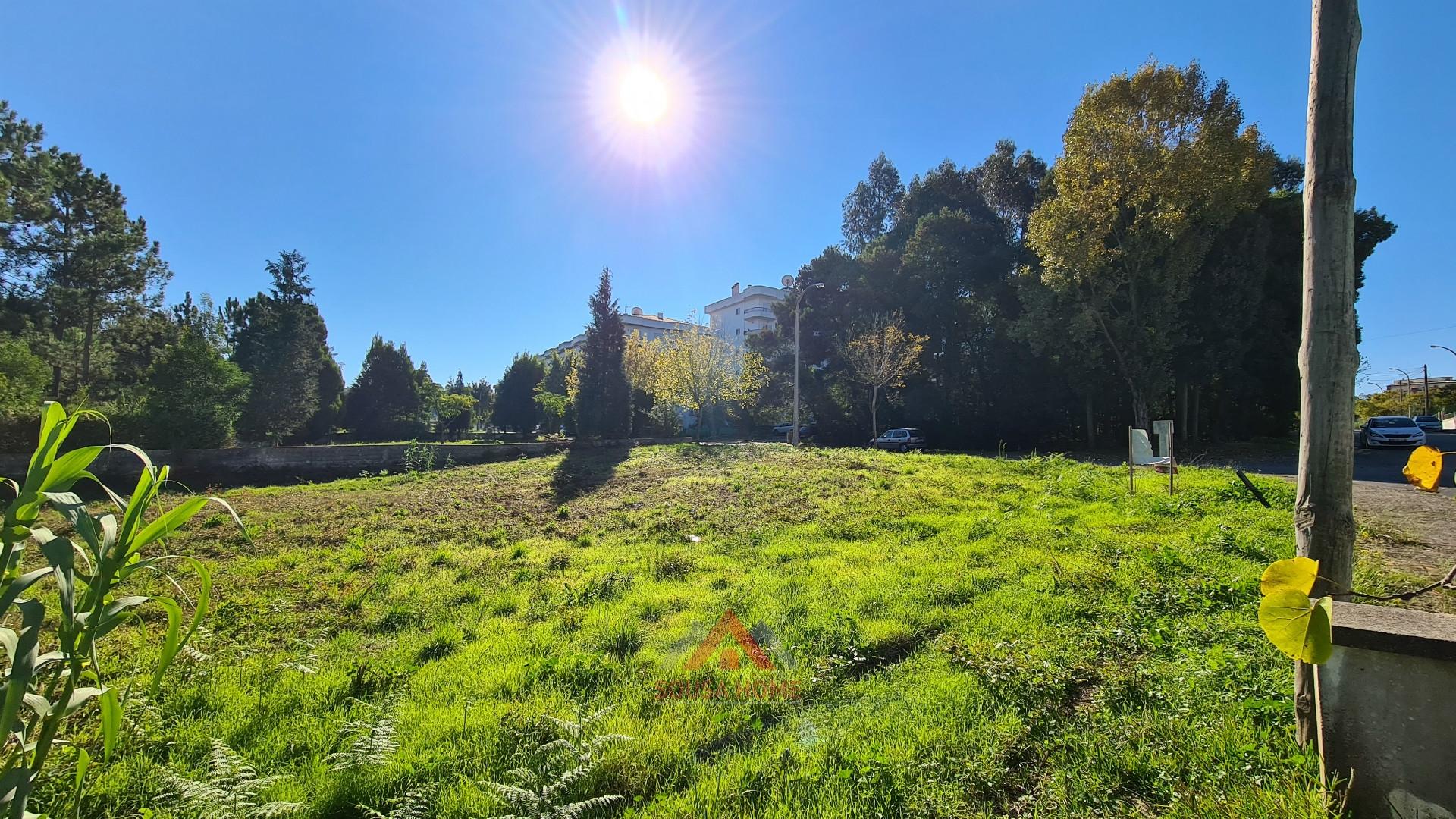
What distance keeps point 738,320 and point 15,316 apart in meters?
48.7

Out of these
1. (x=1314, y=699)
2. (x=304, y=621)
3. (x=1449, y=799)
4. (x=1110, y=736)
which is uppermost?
(x=1314, y=699)

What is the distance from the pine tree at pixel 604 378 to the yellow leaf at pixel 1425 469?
25.8m

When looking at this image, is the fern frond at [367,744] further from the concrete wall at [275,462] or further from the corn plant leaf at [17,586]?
the concrete wall at [275,462]

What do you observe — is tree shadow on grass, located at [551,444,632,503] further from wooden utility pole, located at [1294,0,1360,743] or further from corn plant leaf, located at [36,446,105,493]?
wooden utility pole, located at [1294,0,1360,743]

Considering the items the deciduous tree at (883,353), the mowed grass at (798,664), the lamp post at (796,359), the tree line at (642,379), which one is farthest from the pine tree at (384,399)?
the mowed grass at (798,664)

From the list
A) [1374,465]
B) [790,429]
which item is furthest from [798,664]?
[790,429]

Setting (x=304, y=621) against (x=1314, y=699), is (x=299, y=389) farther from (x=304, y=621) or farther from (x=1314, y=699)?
(x=1314, y=699)

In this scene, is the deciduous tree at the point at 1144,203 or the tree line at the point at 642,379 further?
the tree line at the point at 642,379

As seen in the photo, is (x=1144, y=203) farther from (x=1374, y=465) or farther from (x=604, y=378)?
(x=604, y=378)

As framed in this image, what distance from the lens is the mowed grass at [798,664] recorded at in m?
2.48

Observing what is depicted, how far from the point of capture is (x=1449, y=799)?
1.71m

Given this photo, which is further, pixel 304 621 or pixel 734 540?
pixel 734 540

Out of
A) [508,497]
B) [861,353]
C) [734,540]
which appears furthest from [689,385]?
[734,540]

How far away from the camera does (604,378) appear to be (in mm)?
26312
